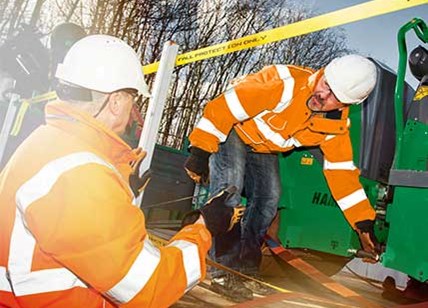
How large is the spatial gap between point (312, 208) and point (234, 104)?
5.56 feet

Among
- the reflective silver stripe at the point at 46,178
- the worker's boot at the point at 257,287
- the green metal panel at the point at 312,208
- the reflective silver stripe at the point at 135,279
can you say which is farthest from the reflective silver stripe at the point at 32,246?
the green metal panel at the point at 312,208

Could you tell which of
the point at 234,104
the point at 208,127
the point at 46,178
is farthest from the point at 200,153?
the point at 46,178

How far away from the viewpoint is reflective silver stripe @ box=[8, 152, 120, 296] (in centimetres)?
131

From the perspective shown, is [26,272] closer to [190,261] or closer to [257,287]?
[190,261]

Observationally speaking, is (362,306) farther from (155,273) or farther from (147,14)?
(147,14)

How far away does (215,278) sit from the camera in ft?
13.5

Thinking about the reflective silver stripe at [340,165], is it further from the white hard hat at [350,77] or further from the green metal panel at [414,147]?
the white hard hat at [350,77]

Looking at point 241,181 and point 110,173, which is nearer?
point 110,173

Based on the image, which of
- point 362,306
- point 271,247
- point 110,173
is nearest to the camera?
point 110,173

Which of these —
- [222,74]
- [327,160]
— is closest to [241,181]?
[327,160]

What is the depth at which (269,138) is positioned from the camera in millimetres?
3703

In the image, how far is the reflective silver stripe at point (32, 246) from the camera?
51.7 inches

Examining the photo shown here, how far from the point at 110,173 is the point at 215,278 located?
292 cm

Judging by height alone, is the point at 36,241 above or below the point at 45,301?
above
